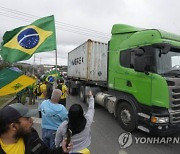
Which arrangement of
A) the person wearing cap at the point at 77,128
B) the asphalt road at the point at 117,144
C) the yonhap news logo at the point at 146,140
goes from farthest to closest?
1. the yonhap news logo at the point at 146,140
2. the asphalt road at the point at 117,144
3. the person wearing cap at the point at 77,128

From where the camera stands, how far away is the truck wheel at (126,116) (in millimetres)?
6242

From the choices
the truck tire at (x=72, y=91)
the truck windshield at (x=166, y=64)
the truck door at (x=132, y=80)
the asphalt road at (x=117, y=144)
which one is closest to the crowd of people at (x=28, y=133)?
the asphalt road at (x=117, y=144)

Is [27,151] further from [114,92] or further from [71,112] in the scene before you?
[114,92]

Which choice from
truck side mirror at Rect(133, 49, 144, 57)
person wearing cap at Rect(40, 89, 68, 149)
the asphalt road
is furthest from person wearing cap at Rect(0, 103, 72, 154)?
truck side mirror at Rect(133, 49, 144, 57)

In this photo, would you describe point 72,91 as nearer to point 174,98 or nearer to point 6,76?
point 174,98

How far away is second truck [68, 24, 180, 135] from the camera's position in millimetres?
5367

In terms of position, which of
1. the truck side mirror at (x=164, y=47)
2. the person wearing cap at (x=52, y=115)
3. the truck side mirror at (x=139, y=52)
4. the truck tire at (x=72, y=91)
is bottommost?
the truck tire at (x=72, y=91)

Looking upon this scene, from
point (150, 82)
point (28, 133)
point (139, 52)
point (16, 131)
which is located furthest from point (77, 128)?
point (139, 52)

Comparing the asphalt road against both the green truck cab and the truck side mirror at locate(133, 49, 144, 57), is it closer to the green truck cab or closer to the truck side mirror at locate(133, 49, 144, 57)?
the green truck cab

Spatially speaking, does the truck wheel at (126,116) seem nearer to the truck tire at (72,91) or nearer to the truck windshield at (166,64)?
the truck windshield at (166,64)

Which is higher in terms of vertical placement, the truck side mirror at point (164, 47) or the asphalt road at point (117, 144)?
→ the truck side mirror at point (164, 47)

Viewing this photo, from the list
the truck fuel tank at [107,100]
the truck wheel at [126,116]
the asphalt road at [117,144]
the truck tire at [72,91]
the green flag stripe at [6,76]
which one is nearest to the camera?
the green flag stripe at [6,76]

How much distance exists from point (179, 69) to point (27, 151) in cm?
480

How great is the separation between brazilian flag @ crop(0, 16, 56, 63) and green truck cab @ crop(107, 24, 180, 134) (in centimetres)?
230
